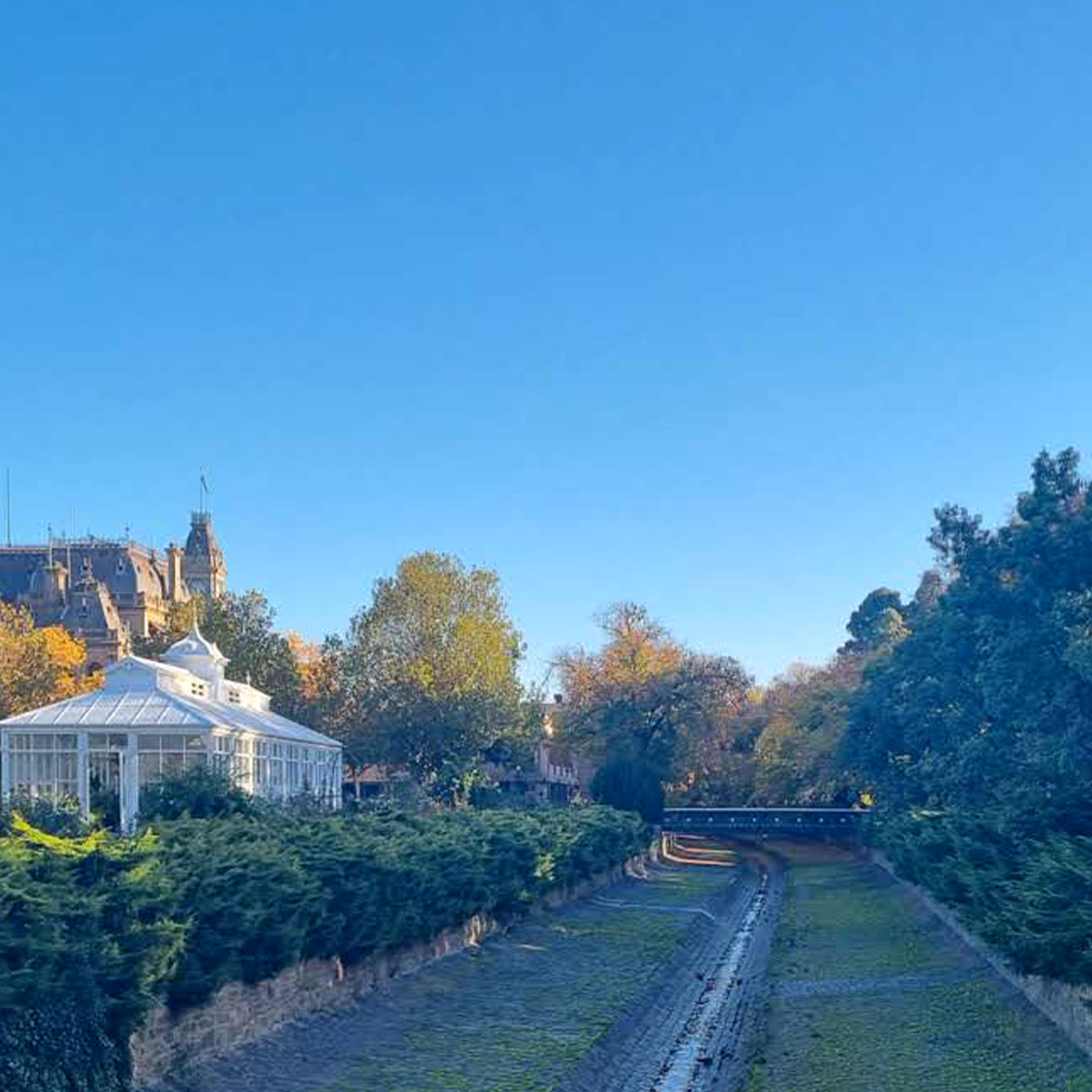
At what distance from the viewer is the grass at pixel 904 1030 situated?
63.0 feet

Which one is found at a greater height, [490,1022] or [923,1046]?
[490,1022]

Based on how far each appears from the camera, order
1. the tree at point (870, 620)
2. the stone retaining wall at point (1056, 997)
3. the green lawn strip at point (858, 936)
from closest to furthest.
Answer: the stone retaining wall at point (1056, 997)
the green lawn strip at point (858, 936)
the tree at point (870, 620)

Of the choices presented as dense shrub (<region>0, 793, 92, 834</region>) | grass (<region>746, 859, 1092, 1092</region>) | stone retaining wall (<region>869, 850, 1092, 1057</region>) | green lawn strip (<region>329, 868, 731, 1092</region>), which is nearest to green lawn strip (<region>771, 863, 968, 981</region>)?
grass (<region>746, 859, 1092, 1092</region>)

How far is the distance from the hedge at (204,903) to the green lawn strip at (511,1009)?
1244 millimetres

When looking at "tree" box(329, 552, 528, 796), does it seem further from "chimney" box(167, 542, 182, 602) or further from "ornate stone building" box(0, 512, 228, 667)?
"chimney" box(167, 542, 182, 602)

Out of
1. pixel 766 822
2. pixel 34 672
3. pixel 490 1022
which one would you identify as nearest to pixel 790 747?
pixel 766 822

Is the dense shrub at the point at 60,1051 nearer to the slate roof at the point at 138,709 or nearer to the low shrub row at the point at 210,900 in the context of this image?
the low shrub row at the point at 210,900

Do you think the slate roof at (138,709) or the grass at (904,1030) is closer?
the grass at (904,1030)

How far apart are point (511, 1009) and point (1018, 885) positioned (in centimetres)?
960

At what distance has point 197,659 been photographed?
51531 mm

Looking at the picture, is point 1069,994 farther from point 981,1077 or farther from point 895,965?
point 895,965

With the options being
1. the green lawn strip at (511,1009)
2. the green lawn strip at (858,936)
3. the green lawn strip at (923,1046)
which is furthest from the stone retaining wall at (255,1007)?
the green lawn strip at (858,936)

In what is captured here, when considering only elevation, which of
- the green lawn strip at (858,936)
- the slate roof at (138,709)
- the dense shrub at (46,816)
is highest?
the slate roof at (138,709)

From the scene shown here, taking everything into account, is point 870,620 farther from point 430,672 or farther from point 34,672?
point 34,672
